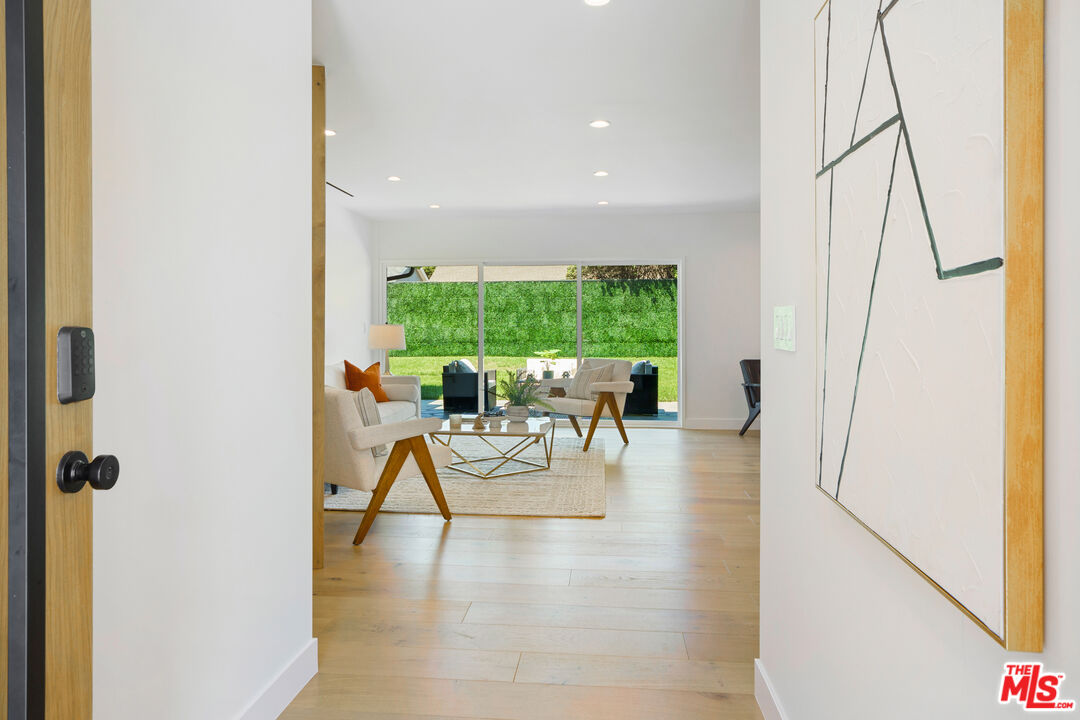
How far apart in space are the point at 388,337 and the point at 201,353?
5849 mm

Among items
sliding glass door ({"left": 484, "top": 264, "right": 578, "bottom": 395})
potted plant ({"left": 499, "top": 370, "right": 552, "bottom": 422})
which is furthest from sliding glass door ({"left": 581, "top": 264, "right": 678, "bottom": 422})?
potted plant ({"left": 499, "top": 370, "right": 552, "bottom": 422})

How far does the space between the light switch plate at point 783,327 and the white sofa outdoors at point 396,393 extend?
4.80 meters

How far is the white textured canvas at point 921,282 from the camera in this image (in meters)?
0.71

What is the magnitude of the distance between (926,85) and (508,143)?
13.5 ft

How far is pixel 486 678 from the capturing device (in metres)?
2.08

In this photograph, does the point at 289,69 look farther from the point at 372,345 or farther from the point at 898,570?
the point at 372,345

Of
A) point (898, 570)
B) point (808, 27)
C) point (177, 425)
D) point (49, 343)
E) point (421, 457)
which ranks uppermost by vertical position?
point (808, 27)

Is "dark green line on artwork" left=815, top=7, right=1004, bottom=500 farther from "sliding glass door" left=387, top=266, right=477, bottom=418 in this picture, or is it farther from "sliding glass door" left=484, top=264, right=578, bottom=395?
"sliding glass door" left=387, top=266, right=477, bottom=418

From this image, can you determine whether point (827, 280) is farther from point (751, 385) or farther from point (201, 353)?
point (751, 385)

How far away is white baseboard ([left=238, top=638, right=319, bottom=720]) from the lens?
69.2 inches

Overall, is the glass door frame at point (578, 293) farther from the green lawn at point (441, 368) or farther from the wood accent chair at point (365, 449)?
the wood accent chair at point (365, 449)

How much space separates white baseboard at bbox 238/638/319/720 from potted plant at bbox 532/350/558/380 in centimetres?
577

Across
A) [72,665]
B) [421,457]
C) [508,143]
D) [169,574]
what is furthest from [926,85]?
[508,143]

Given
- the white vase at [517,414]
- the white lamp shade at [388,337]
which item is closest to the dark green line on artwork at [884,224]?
the white vase at [517,414]
